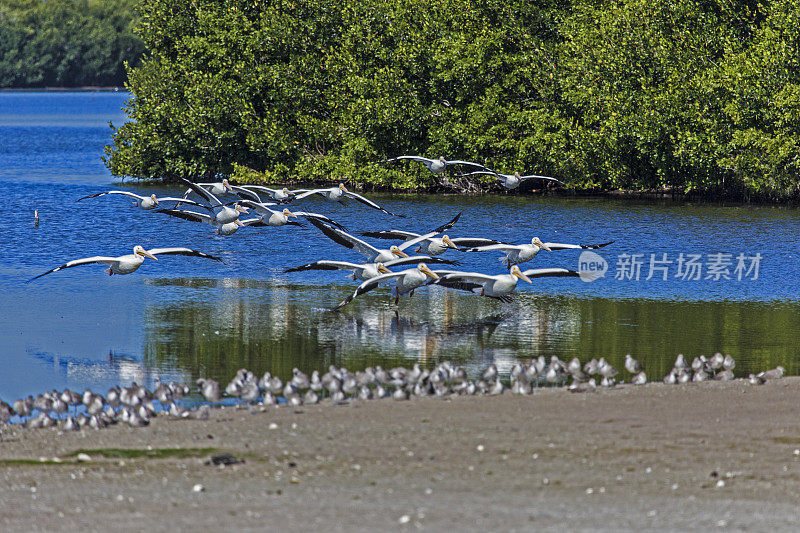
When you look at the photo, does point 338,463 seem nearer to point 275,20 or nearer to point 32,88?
point 275,20

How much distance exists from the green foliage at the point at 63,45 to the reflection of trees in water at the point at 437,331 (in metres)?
143

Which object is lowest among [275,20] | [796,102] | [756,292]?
[756,292]

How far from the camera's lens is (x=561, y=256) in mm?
26859

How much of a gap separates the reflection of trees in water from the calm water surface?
0.16 ft

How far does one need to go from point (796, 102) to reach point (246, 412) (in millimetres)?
28402

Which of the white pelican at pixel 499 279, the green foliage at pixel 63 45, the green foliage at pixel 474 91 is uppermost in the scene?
the green foliage at pixel 63 45

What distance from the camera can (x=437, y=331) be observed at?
60.6 ft

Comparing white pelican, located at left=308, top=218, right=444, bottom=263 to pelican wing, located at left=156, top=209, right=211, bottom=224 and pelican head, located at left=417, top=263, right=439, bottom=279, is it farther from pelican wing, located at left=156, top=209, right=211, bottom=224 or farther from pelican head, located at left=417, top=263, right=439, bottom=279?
pelican wing, located at left=156, top=209, right=211, bottom=224

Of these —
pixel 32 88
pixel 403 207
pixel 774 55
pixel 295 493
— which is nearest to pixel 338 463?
pixel 295 493

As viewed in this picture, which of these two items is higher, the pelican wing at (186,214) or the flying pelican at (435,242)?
the pelican wing at (186,214)

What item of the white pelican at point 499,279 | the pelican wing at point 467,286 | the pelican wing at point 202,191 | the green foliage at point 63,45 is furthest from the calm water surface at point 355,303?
the green foliage at point 63,45

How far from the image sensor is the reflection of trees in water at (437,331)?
16328mm

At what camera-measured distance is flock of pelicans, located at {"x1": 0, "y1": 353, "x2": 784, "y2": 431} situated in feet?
40.8

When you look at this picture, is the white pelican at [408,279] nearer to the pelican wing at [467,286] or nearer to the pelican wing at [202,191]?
the pelican wing at [467,286]
